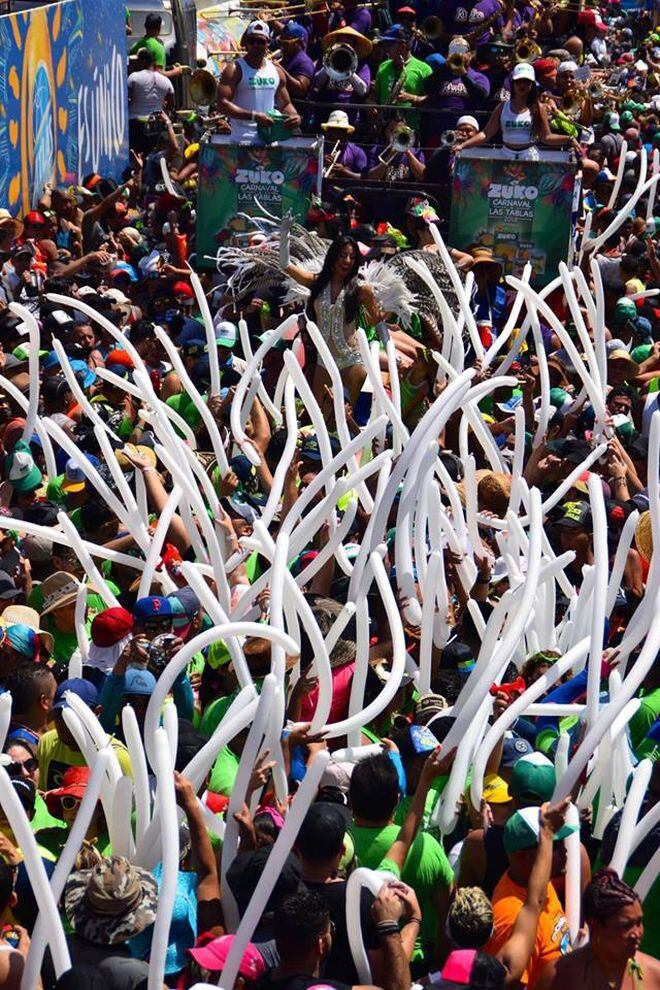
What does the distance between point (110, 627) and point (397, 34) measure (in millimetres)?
11120

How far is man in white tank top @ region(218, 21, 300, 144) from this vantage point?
12.2 metres

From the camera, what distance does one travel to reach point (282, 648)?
4.64 meters

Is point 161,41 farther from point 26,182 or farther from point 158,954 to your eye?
point 158,954

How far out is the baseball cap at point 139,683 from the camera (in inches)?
199

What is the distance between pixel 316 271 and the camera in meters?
9.82

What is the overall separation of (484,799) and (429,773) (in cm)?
29

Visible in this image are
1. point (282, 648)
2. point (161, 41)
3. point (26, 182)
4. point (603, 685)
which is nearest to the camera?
point (282, 648)

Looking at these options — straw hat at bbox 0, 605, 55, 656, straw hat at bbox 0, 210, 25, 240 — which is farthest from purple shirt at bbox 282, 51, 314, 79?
straw hat at bbox 0, 605, 55, 656

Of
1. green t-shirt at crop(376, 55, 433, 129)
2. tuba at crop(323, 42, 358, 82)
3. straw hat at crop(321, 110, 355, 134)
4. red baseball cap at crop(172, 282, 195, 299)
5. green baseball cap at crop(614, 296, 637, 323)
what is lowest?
green baseball cap at crop(614, 296, 637, 323)

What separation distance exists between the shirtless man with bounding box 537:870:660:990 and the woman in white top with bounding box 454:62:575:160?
9057mm

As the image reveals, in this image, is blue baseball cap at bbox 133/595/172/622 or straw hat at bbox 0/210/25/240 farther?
straw hat at bbox 0/210/25/240

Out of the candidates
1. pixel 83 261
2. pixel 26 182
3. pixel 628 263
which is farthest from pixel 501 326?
pixel 26 182

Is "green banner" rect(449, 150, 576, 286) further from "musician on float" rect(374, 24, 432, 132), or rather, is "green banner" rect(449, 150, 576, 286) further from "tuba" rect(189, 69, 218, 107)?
"musician on float" rect(374, 24, 432, 132)

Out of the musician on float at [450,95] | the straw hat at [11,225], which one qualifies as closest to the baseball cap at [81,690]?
the straw hat at [11,225]
